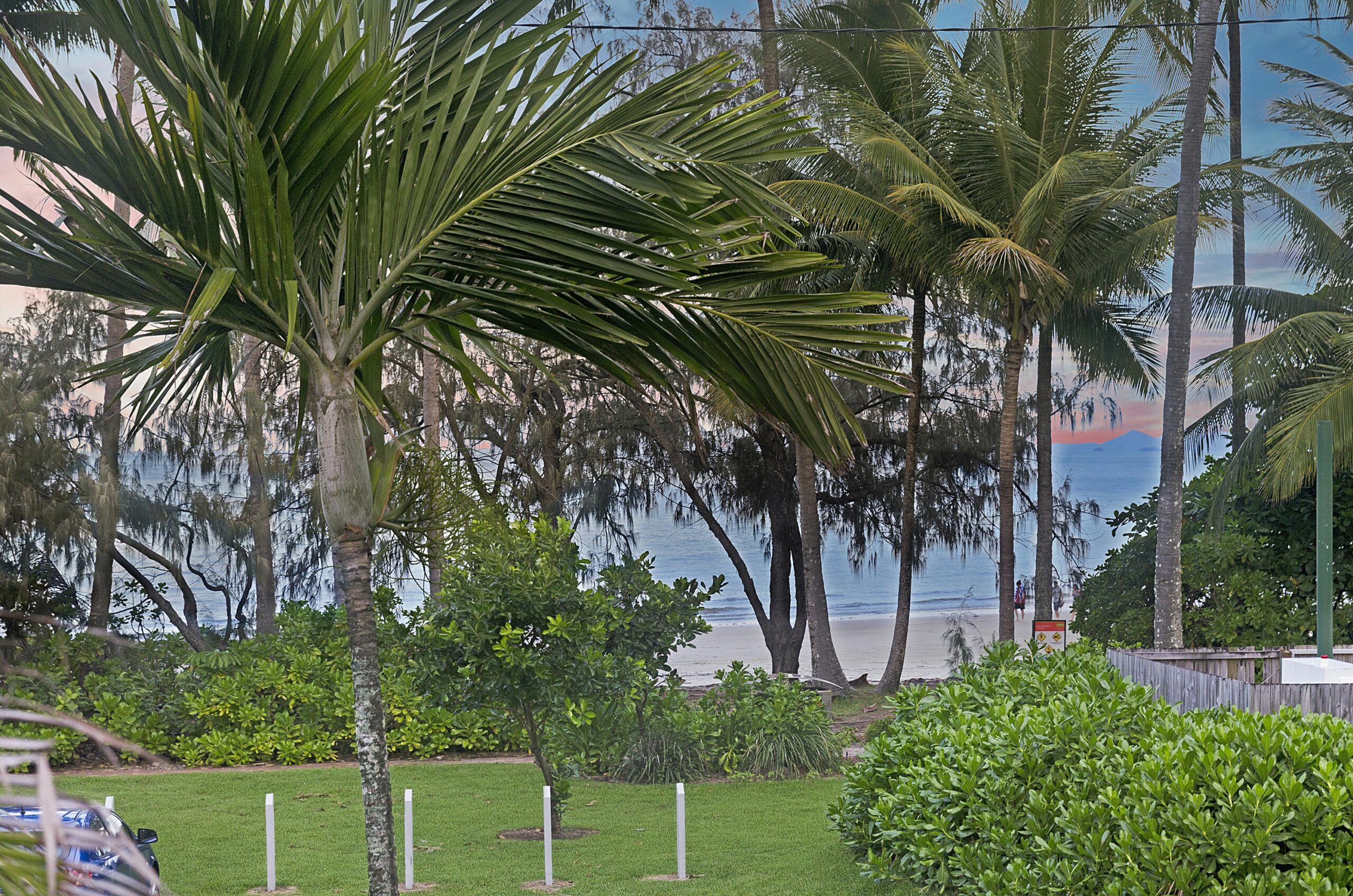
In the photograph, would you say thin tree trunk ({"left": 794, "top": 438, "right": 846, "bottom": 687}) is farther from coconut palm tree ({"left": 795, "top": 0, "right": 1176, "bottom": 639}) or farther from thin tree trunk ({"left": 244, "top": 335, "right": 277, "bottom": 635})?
thin tree trunk ({"left": 244, "top": 335, "right": 277, "bottom": 635})

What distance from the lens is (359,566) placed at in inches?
174

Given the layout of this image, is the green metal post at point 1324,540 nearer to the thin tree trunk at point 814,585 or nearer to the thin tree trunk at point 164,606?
the thin tree trunk at point 814,585

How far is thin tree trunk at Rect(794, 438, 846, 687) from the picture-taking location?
20.3 metres

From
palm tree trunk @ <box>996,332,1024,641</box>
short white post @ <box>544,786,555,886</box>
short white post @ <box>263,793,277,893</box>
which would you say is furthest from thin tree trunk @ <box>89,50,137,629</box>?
palm tree trunk @ <box>996,332,1024,641</box>

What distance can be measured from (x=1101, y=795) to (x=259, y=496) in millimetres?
15373

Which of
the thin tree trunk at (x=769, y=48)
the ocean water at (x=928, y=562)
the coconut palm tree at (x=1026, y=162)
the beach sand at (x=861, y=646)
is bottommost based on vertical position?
the beach sand at (x=861, y=646)

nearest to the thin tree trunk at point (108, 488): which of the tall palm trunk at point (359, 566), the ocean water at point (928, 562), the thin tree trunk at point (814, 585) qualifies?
the thin tree trunk at point (814, 585)

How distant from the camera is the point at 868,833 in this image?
866 cm

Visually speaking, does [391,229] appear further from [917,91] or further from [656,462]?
[656,462]

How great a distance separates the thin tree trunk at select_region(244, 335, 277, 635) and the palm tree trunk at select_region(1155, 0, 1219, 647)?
39.9ft

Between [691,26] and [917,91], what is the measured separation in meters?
5.69

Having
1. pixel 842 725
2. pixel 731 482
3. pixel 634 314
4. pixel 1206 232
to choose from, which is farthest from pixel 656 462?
pixel 634 314

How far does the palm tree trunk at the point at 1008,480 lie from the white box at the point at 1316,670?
301 inches

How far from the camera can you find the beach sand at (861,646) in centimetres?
3750
